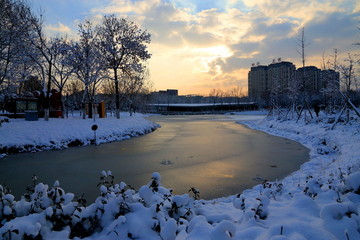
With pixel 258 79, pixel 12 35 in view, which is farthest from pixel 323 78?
pixel 258 79

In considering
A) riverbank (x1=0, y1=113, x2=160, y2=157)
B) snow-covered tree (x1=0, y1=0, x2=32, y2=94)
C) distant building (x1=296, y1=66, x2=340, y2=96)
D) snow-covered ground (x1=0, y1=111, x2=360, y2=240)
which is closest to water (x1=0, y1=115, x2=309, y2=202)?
riverbank (x1=0, y1=113, x2=160, y2=157)

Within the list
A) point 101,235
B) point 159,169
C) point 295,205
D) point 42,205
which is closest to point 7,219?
point 42,205

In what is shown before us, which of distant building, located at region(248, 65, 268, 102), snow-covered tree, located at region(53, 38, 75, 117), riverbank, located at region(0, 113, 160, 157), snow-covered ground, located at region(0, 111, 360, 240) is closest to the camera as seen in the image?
snow-covered ground, located at region(0, 111, 360, 240)

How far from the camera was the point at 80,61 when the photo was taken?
68.2 feet

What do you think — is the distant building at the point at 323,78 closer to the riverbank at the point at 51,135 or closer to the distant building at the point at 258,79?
the riverbank at the point at 51,135

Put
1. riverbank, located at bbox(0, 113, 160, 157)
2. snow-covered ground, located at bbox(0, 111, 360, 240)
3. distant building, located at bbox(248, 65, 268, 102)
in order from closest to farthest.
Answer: snow-covered ground, located at bbox(0, 111, 360, 240), riverbank, located at bbox(0, 113, 160, 157), distant building, located at bbox(248, 65, 268, 102)

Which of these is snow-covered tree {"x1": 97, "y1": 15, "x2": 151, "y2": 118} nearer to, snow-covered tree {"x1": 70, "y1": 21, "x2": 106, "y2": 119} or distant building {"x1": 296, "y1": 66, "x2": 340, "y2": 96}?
snow-covered tree {"x1": 70, "y1": 21, "x2": 106, "y2": 119}

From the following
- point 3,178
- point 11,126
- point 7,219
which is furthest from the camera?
point 11,126

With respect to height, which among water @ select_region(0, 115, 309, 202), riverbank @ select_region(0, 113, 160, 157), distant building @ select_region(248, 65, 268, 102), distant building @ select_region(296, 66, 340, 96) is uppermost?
distant building @ select_region(248, 65, 268, 102)

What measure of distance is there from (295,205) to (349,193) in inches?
32.2

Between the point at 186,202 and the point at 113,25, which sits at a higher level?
the point at 113,25

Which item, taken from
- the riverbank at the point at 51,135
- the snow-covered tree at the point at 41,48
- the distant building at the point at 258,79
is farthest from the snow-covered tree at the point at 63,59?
the distant building at the point at 258,79

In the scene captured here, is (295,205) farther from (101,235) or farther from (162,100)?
(162,100)

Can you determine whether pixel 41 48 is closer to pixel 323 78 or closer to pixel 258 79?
pixel 323 78
